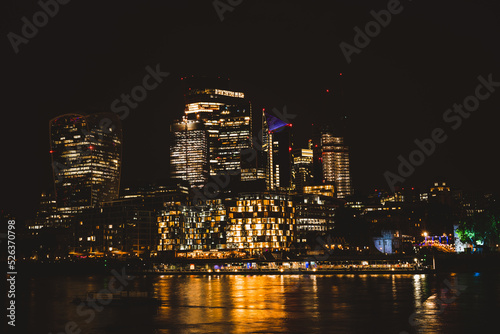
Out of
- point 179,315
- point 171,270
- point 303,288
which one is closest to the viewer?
point 179,315

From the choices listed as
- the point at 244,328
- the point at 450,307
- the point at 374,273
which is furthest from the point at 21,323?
the point at 374,273

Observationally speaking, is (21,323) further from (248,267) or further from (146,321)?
(248,267)

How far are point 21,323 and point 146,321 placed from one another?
12.4m

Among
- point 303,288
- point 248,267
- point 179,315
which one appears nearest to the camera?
point 179,315

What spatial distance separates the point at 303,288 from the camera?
98.1m

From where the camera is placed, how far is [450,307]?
6588cm

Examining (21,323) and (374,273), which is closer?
(21,323)

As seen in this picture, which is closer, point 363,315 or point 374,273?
point 363,315

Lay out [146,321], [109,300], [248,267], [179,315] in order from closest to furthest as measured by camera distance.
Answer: [146,321] < [179,315] < [109,300] < [248,267]

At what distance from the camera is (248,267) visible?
6501 inches

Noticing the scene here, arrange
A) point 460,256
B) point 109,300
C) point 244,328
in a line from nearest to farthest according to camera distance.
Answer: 1. point 244,328
2. point 109,300
3. point 460,256

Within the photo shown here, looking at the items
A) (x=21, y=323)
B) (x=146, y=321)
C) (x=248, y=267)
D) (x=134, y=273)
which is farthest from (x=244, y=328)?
(x=134, y=273)

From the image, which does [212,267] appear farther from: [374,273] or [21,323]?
[21,323]

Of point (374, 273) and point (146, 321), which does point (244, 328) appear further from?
point (374, 273)
